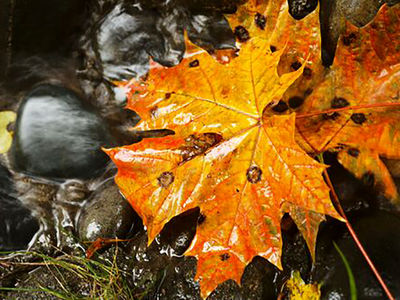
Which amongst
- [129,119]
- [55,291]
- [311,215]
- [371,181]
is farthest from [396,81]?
[55,291]

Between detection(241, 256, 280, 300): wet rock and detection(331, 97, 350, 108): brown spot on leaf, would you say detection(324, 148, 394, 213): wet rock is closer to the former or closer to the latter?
detection(331, 97, 350, 108): brown spot on leaf

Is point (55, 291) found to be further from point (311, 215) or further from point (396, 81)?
point (396, 81)

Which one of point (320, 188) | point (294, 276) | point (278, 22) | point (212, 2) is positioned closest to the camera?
point (320, 188)

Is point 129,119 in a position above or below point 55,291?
above

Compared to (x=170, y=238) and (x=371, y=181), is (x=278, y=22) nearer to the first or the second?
(x=371, y=181)

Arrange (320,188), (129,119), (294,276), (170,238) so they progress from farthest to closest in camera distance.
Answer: (129,119)
(170,238)
(294,276)
(320,188)

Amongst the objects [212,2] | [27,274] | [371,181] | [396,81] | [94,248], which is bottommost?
[27,274]

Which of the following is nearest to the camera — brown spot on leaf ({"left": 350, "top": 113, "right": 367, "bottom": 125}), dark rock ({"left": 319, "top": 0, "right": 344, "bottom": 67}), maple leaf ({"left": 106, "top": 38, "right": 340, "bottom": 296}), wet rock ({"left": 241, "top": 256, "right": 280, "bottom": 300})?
maple leaf ({"left": 106, "top": 38, "right": 340, "bottom": 296})

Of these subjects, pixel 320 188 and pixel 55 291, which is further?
pixel 55 291

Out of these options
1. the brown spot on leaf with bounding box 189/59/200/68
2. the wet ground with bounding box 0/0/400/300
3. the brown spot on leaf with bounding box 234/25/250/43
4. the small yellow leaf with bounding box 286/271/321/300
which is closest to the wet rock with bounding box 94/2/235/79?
the wet ground with bounding box 0/0/400/300
